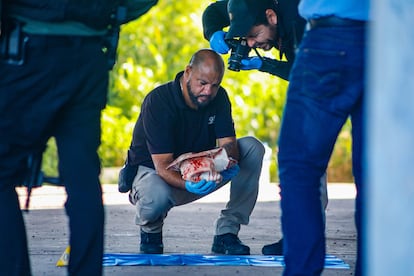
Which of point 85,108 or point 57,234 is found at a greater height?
point 85,108

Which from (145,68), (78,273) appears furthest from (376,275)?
(145,68)

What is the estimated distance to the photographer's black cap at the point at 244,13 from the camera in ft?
16.1

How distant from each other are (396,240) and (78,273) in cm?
143

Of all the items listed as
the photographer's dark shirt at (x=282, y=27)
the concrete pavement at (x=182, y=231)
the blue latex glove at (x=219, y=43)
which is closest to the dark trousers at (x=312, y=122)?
the photographer's dark shirt at (x=282, y=27)

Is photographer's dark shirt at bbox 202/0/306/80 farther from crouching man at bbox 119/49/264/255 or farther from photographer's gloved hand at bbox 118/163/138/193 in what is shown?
photographer's gloved hand at bbox 118/163/138/193

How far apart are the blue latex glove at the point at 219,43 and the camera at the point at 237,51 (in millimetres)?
48

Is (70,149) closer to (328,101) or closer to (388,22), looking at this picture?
(328,101)

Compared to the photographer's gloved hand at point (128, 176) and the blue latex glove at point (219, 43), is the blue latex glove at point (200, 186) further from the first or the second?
the blue latex glove at point (219, 43)

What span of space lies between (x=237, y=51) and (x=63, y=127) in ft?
5.84

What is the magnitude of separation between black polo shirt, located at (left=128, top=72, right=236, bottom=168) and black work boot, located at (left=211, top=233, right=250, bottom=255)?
1.71 ft

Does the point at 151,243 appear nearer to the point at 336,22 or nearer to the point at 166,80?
the point at 336,22

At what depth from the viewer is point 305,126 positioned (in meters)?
3.46

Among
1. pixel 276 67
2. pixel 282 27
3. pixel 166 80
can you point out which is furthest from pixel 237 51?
pixel 166 80

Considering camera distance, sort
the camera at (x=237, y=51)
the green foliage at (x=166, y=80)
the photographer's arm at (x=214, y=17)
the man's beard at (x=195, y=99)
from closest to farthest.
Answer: the camera at (x=237, y=51) → the man's beard at (x=195, y=99) → the photographer's arm at (x=214, y=17) → the green foliage at (x=166, y=80)
